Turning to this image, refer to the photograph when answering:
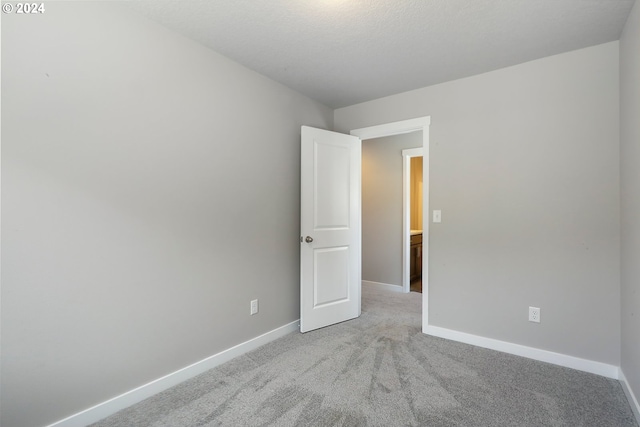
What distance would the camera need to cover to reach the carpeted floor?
1.66m

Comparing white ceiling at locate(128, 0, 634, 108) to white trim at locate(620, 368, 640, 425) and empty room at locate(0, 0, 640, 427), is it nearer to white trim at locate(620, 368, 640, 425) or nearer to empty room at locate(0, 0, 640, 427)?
empty room at locate(0, 0, 640, 427)

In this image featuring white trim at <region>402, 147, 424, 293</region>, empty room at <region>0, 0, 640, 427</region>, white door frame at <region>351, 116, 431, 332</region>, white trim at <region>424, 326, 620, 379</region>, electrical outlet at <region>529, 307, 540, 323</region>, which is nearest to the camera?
empty room at <region>0, 0, 640, 427</region>

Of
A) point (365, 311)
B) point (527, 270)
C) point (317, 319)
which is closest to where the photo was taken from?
point (527, 270)

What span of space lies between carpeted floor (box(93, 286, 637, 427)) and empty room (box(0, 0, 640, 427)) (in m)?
0.02

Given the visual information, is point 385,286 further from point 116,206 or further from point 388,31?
point 116,206

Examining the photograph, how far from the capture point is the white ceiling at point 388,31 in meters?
1.73

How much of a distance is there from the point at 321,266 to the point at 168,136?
1.84m

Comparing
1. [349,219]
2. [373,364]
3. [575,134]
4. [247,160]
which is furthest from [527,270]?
[247,160]

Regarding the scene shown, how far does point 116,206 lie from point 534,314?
313cm

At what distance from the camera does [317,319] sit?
2.96 meters

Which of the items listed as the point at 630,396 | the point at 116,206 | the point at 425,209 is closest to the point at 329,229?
the point at 425,209

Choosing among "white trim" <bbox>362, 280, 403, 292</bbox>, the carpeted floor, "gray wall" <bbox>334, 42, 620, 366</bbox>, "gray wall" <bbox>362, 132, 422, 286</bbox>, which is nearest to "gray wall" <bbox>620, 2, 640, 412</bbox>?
"gray wall" <bbox>334, 42, 620, 366</bbox>

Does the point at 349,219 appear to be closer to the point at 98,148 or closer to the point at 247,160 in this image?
the point at 247,160

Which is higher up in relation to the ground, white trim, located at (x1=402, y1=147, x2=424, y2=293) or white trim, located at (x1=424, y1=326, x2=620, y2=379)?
white trim, located at (x1=402, y1=147, x2=424, y2=293)
